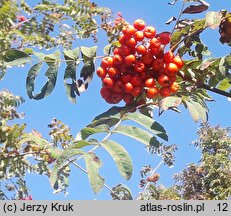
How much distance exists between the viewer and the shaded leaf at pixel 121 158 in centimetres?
123

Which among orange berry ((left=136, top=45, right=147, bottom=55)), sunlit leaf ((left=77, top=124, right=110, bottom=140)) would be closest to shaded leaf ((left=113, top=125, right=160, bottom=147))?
sunlit leaf ((left=77, top=124, right=110, bottom=140))

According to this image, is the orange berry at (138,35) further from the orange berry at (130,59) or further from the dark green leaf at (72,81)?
the dark green leaf at (72,81)

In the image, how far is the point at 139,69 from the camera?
1.54 meters

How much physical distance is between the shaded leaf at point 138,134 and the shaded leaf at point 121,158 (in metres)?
0.06

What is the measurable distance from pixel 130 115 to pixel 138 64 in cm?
18

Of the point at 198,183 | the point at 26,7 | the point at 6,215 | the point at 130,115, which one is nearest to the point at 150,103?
the point at 130,115

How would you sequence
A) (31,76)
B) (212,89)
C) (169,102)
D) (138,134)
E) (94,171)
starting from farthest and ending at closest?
(31,76)
(212,89)
(169,102)
(138,134)
(94,171)

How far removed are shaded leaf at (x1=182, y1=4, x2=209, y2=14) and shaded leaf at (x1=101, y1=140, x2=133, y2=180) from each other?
1.84 ft

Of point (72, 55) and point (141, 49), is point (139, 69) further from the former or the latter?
point (72, 55)

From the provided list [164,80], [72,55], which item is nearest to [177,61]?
[164,80]

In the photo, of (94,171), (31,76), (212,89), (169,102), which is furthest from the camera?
(31,76)

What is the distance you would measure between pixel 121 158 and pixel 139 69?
374 millimetres

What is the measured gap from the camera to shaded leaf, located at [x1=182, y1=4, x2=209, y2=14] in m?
1.63

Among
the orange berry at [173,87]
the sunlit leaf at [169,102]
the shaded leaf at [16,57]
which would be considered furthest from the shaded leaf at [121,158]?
the shaded leaf at [16,57]
